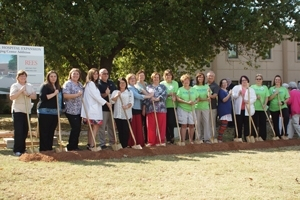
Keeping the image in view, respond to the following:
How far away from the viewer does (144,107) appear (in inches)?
412

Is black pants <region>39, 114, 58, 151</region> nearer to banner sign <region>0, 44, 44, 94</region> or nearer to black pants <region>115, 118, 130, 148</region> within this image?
black pants <region>115, 118, 130, 148</region>

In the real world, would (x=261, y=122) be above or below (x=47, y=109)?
below

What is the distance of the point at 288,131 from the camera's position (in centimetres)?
1280

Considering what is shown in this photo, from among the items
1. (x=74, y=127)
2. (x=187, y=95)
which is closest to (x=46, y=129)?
(x=74, y=127)

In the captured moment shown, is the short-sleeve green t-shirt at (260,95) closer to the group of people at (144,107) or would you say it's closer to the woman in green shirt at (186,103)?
the group of people at (144,107)

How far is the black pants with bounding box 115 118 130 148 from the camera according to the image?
990cm

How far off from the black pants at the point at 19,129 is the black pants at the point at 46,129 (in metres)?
0.48

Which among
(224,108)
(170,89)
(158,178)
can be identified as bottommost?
(158,178)

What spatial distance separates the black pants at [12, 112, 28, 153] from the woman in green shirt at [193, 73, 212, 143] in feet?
14.1

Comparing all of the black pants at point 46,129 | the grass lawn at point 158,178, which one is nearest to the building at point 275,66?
the grass lawn at point 158,178

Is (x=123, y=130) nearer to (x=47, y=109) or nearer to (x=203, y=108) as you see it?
(x=47, y=109)

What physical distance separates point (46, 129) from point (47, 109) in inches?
17.4

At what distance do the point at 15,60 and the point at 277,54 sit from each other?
25.1 metres

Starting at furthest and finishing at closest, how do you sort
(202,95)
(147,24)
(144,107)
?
(147,24) < (202,95) < (144,107)
